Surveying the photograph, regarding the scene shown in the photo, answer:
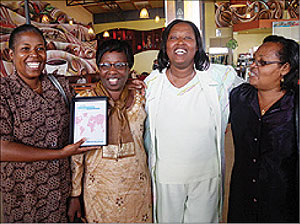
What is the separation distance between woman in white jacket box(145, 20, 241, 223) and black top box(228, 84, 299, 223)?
213 mm

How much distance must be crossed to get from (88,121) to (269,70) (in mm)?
1218

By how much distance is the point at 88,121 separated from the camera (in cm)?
189

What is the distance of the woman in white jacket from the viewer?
6.72ft

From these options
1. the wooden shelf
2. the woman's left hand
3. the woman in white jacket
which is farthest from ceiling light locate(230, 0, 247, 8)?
the woman's left hand

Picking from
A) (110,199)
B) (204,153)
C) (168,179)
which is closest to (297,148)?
(204,153)

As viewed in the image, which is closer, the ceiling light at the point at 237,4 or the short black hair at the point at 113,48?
the short black hair at the point at 113,48

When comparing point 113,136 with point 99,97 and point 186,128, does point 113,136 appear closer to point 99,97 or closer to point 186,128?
point 99,97

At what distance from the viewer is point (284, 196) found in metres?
1.78

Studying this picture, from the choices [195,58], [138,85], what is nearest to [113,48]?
[138,85]

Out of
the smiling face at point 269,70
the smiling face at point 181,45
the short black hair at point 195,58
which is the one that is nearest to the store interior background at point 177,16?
the short black hair at point 195,58

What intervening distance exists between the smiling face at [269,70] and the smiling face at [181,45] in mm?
473

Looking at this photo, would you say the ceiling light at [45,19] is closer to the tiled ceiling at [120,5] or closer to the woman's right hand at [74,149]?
the tiled ceiling at [120,5]

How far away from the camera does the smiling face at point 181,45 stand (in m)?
2.07

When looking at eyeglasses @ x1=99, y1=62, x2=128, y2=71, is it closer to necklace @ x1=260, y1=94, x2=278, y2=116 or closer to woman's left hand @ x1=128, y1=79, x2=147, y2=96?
woman's left hand @ x1=128, y1=79, x2=147, y2=96
